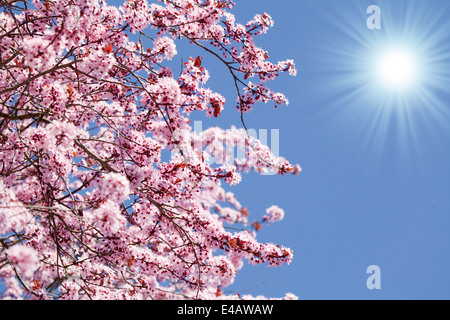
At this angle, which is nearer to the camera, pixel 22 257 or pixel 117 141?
pixel 22 257

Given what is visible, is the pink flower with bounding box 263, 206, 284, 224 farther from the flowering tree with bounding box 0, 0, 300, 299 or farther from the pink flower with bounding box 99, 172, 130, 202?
the pink flower with bounding box 99, 172, 130, 202

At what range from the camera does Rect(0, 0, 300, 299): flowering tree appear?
12.8 feet

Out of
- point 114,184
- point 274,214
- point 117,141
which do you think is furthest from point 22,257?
point 274,214

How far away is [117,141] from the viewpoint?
4969mm

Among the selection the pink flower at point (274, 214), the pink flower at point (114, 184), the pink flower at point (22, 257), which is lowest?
the pink flower at point (22, 257)

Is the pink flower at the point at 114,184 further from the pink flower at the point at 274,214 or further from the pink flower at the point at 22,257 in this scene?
the pink flower at the point at 274,214

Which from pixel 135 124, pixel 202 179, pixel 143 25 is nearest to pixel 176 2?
pixel 143 25

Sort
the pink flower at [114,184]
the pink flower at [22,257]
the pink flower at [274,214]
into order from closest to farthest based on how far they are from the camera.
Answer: the pink flower at [22,257], the pink flower at [114,184], the pink flower at [274,214]

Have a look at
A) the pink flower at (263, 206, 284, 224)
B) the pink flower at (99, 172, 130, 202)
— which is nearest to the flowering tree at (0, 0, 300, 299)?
the pink flower at (99, 172, 130, 202)

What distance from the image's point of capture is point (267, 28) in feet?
20.6

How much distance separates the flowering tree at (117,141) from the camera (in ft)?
12.8

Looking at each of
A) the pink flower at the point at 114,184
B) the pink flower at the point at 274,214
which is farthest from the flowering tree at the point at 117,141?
the pink flower at the point at 274,214

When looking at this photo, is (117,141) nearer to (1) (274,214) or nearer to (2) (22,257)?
(2) (22,257)
